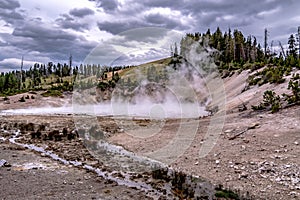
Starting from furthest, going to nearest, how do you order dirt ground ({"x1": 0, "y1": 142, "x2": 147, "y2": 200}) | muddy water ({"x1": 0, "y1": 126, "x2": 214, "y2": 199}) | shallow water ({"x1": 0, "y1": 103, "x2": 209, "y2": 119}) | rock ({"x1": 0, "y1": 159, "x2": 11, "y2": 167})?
shallow water ({"x1": 0, "y1": 103, "x2": 209, "y2": 119}), rock ({"x1": 0, "y1": 159, "x2": 11, "y2": 167}), muddy water ({"x1": 0, "y1": 126, "x2": 214, "y2": 199}), dirt ground ({"x1": 0, "y1": 142, "x2": 147, "y2": 200})

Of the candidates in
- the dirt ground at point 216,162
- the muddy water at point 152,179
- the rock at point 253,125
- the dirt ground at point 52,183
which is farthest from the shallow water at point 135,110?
the dirt ground at point 52,183

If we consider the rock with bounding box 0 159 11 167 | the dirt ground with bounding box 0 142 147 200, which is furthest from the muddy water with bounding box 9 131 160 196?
the rock with bounding box 0 159 11 167

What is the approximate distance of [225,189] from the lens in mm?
14969

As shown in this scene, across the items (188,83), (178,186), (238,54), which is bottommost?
(178,186)

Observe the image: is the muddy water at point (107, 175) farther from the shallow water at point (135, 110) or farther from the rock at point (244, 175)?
the shallow water at point (135, 110)

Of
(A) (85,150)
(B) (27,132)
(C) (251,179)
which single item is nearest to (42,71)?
→ (B) (27,132)

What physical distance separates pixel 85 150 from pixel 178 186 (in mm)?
10842

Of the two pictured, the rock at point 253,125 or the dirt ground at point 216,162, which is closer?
the dirt ground at point 216,162

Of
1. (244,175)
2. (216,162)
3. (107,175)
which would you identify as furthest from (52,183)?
(244,175)

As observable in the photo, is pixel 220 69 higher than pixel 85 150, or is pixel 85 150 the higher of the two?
pixel 220 69

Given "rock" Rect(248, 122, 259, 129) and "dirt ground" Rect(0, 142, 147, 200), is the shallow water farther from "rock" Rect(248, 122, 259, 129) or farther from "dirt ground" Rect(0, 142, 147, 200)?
"dirt ground" Rect(0, 142, 147, 200)

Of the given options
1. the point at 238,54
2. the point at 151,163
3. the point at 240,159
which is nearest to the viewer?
the point at 240,159

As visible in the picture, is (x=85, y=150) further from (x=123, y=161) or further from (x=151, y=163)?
(x=151, y=163)

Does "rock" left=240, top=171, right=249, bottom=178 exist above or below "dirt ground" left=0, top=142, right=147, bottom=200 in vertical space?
above
